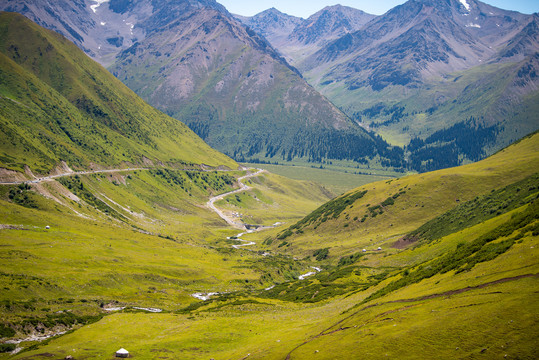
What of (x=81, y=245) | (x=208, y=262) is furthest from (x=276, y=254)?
(x=81, y=245)

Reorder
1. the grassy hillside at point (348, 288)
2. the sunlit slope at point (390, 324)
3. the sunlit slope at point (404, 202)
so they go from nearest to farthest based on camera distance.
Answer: the sunlit slope at point (390, 324) < the grassy hillside at point (348, 288) < the sunlit slope at point (404, 202)

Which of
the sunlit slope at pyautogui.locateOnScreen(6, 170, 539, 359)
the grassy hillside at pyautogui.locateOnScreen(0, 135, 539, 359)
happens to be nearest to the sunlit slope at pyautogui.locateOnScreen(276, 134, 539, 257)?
the grassy hillside at pyautogui.locateOnScreen(0, 135, 539, 359)

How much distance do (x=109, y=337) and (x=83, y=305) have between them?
24.0 meters

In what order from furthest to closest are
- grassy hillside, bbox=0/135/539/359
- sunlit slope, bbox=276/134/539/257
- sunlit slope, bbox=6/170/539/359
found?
sunlit slope, bbox=276/134/539/257
grassy hillside, bbox=0/135/539/359
sunlit slope, bbox=6/170/539/359

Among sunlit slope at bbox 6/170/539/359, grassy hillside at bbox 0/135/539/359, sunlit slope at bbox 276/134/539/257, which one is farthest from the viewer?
sunlit slope at bbox 276/134/539/257

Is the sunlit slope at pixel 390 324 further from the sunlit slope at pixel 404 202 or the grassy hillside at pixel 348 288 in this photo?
the sunlit slope at pixel 404 202

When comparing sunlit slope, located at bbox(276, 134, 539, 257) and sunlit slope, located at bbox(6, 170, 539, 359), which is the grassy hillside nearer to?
sunlit slope, located at bbox(6, 170, 539, 359)

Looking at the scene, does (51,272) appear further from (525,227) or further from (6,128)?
(6,128)

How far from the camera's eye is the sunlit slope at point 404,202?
461 feet

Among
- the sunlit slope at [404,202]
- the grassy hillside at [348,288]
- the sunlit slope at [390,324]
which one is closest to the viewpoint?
the sunlit slope at [390,324]

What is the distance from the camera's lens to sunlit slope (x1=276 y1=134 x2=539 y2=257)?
461 ft

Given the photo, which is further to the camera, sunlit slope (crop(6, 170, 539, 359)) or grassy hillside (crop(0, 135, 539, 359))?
grassy hillside (crop(0, 135, 539, 359))

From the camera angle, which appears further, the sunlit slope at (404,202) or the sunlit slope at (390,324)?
the sunlit slope at (404,202)

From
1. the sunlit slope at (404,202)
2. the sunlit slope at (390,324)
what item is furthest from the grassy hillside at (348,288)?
the sunlit slope at (404,202)
